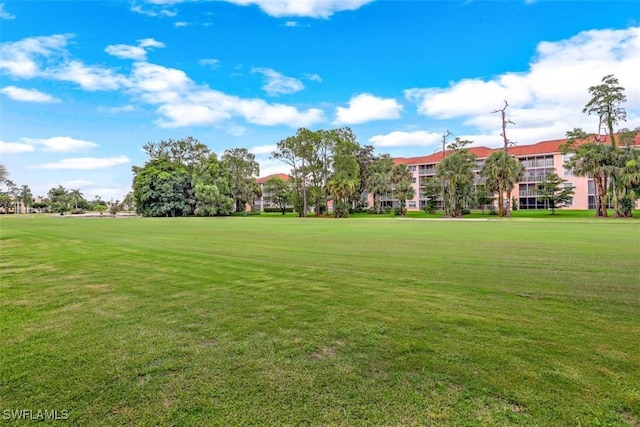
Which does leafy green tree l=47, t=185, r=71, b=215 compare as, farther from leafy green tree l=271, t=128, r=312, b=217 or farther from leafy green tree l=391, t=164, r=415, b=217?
leafy green tree l=391, t=164, r=415, b=217

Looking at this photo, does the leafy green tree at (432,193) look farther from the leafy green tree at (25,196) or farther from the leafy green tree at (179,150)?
the leafy green tree at (25,196)

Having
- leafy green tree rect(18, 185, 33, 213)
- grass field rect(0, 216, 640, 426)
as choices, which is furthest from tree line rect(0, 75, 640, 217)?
leafy green tree rect(18, 185, 33, 213)

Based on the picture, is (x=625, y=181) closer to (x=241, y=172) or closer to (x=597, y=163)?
(x=597, y=163)

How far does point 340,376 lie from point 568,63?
99.3 ft

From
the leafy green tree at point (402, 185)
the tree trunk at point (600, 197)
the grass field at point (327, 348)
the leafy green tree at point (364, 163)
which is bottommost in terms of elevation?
the grass field at point (327, 348)

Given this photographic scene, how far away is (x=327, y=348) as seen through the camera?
150 inches

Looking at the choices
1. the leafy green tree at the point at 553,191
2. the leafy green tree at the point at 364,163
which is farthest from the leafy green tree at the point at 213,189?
the leafy green tree at the point at 553,191

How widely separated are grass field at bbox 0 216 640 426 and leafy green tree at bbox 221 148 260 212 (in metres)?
73.1

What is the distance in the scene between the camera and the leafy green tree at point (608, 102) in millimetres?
43844

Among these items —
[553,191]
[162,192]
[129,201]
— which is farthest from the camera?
[129,201]

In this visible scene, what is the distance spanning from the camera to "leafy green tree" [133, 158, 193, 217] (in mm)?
67438

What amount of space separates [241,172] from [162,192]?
63.5ft

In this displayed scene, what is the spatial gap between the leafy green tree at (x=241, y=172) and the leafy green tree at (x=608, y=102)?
62692mm

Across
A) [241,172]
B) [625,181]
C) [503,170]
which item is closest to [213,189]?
[241,172]
